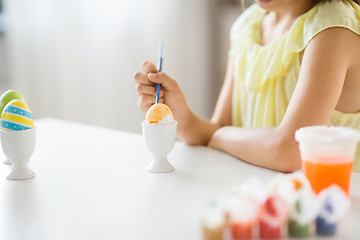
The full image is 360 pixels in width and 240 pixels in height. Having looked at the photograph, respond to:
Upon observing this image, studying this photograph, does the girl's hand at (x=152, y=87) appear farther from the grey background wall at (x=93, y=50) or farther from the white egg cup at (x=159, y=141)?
the grey background wall at (x=93, y=50)

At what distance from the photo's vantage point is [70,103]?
2262mm

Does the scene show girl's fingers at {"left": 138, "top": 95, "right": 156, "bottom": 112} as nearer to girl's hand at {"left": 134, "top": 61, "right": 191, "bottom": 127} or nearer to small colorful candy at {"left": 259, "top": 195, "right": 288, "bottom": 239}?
girl's hand at {"left": 134, "top": 61, "right": 191, "bottom": 127}

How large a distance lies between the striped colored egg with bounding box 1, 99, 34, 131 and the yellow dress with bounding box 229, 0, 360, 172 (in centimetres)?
57

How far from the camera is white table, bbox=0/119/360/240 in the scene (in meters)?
0.65

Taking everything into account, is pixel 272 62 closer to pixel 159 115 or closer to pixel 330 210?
pixel 159 115

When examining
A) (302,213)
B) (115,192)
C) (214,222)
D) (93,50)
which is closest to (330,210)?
(302,213)

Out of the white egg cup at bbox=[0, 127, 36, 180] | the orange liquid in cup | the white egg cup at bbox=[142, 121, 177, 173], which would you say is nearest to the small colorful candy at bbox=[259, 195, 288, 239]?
the orange liquid in cup

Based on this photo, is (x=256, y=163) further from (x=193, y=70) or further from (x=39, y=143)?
(x=193, y=70)

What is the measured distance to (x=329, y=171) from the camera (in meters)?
0.69

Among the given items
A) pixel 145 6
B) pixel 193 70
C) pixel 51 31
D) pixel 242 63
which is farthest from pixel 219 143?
pixel 193 70

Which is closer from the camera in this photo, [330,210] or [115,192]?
[330,210]

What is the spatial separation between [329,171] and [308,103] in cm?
27

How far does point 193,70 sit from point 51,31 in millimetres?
857

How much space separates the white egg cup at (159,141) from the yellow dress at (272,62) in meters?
0.37
